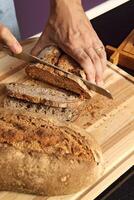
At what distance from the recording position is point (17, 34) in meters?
2.20

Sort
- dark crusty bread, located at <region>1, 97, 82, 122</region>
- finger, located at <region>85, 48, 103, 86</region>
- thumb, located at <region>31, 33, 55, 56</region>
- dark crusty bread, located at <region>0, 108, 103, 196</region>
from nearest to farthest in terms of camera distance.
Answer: dark crusty bread, located at <region>0, 108, 103, 196</region> → dark crusty bread, located at <region>1, 97, 82, 122</region> → finger, located at <region>85, 48, 103, 86</region> → thumb, located at <region>31, 33, 55, 56</region>

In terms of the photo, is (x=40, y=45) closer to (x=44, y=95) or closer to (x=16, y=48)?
(x=16, y=48)

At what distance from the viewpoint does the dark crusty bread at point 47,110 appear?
165cm

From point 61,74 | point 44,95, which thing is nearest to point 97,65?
point 61,74

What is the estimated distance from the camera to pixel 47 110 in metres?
1.66

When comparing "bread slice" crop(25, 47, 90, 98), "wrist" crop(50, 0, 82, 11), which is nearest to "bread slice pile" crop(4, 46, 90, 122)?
"bread slice" crop(25, 47, 90, 98)

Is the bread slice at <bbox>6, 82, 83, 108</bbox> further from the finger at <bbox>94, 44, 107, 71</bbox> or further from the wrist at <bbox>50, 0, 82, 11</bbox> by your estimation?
the wrist at <bbox>50, 0, 82, 11</bbox>

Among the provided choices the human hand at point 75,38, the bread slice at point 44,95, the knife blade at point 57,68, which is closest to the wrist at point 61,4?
the human hand at point 75,38

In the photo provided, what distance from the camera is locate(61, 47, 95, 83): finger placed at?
1.74 meters

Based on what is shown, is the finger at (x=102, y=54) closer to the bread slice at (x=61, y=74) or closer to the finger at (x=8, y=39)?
the bread slice at (x=61, y=74)

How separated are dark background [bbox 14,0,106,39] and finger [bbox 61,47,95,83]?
3.01ft

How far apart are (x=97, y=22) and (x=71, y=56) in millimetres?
509

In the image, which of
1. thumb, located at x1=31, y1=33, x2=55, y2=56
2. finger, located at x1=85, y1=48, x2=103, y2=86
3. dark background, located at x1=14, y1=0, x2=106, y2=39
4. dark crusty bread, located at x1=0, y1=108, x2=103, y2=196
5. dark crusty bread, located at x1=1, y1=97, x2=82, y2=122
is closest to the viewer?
dark crusty bread, located at x1=0, y1=108, x2=103, y2=196

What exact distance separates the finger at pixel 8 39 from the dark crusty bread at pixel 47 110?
0.75ft
